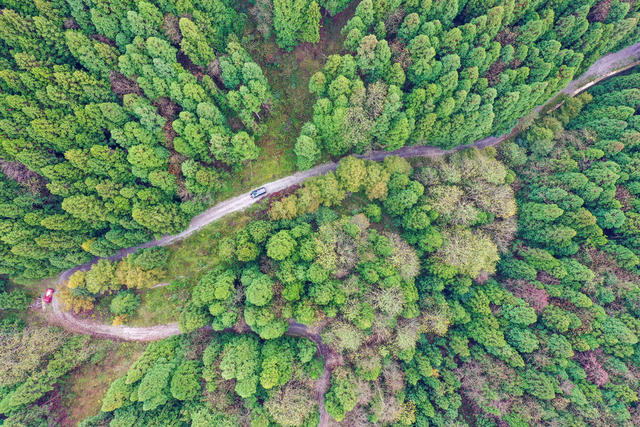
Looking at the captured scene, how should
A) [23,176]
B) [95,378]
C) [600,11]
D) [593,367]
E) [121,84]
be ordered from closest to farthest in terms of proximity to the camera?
[121,84]
[23,176]
[593,367]
[600,11]
[95,378]

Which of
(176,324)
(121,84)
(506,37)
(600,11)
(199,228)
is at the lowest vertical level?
(176,324)

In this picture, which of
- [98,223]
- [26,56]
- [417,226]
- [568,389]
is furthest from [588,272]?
[26,56]

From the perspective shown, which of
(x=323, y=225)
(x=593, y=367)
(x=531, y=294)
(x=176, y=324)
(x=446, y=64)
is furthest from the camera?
(x=176, y=324)

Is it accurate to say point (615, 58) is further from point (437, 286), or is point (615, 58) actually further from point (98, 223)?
point (98, 223)

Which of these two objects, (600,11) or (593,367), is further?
(600,11)

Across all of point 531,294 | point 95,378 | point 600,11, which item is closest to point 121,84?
point 95,378

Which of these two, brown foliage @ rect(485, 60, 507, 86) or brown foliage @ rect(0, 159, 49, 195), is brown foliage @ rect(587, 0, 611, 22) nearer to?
brown foliage @ rect(485, 60, 507, 86)

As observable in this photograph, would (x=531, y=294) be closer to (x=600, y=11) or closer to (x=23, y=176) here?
(x=600, y=11)
